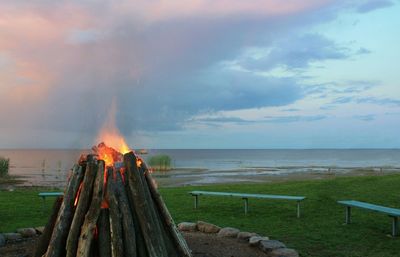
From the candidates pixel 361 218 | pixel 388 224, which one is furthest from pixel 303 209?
pixel 388 224

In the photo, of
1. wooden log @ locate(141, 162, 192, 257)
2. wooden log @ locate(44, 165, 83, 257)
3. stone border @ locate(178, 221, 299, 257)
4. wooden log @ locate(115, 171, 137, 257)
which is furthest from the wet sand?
wooden log @ locate(115, 171, 137, 257)

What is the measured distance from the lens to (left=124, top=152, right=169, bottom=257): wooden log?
607cm

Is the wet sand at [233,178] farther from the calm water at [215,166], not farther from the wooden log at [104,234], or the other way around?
the wooden log at [104,234]

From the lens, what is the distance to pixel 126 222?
605cm

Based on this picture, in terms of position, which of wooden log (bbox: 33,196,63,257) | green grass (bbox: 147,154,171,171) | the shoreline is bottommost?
the shoreline

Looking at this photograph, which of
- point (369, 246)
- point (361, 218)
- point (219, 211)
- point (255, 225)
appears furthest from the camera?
point (219, 211)

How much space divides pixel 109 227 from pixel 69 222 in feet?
2.07

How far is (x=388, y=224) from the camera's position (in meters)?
11.4

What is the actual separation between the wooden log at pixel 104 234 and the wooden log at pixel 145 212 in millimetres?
449

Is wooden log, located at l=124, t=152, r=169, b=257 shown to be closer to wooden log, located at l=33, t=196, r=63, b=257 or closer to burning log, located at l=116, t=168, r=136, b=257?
burning log, located at l=116, t=168, r=136, b=257

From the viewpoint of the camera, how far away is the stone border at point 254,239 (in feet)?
25.4

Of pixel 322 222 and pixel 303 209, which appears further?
pixel 303 209

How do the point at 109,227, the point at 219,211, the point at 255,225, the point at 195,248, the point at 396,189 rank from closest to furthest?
the point at 109,227
the point at 195,248
the point at 255,225
the point at 219,211
the point at 396,189

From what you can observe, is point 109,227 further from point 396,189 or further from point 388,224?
point 396,189
